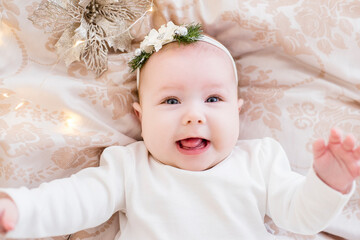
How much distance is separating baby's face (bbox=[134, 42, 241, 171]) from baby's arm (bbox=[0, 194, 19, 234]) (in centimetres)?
48

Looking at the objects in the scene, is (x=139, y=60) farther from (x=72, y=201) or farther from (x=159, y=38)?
(x=72, y=201)

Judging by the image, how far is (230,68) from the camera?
4.68 ft

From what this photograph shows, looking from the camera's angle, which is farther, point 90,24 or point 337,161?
point 90,24

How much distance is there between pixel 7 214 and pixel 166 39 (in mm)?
766

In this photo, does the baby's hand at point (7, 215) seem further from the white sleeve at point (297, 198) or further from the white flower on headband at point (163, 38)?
the white sleeve at point (297, 198)

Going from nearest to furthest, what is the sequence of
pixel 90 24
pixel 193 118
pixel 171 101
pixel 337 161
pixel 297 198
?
1. pixel 337 161
2. pixel 297 198
3. pixel 193 118
4. pixel 171 101
5. pixel 90 24

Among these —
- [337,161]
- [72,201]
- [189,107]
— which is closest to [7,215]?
[72,201]

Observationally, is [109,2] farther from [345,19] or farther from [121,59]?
[345,19]

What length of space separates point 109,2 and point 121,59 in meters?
0.22

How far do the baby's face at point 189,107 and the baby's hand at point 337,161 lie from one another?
359 millimetres

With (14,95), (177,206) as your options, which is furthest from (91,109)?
(177,206)

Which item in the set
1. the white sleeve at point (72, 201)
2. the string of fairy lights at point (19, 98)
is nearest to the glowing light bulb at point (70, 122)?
the string of fairy lights at point (19, 98)

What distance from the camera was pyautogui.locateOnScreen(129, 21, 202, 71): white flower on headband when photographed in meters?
1.37

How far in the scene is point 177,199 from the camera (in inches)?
49.3
